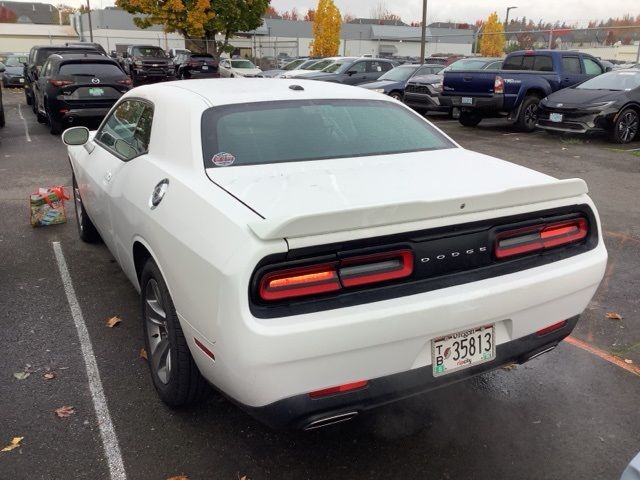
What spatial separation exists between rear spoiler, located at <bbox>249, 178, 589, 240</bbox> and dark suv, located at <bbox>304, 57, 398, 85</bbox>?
15507 millimetres

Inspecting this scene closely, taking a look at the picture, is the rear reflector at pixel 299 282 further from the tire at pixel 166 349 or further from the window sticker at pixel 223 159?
the window sticker at pixel 223 159

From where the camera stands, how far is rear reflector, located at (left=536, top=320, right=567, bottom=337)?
263 cm

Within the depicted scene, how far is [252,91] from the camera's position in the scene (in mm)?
3506

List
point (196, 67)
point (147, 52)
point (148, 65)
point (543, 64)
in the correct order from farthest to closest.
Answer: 1. point (147, 52)
2. point (196, 67)
3. point (148, 65)
4. point (543, 64)

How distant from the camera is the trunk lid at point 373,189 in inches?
82.9

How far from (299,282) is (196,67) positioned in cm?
2476

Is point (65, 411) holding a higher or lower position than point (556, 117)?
lower

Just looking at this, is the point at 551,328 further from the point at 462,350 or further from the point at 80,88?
the point at 80,88

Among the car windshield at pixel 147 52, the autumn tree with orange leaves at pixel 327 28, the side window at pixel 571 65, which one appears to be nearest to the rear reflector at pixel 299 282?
the side window at pixel 571 65

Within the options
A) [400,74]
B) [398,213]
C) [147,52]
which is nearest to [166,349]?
[398,213]

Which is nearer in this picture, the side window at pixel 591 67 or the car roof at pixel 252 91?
the car roof at pixel 252 91

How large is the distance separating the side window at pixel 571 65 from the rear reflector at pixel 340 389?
13182 millimetres

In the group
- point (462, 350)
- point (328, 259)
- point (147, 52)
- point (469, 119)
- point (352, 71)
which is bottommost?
point (462, 350)

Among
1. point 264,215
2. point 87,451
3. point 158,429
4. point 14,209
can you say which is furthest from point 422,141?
point 14,209
